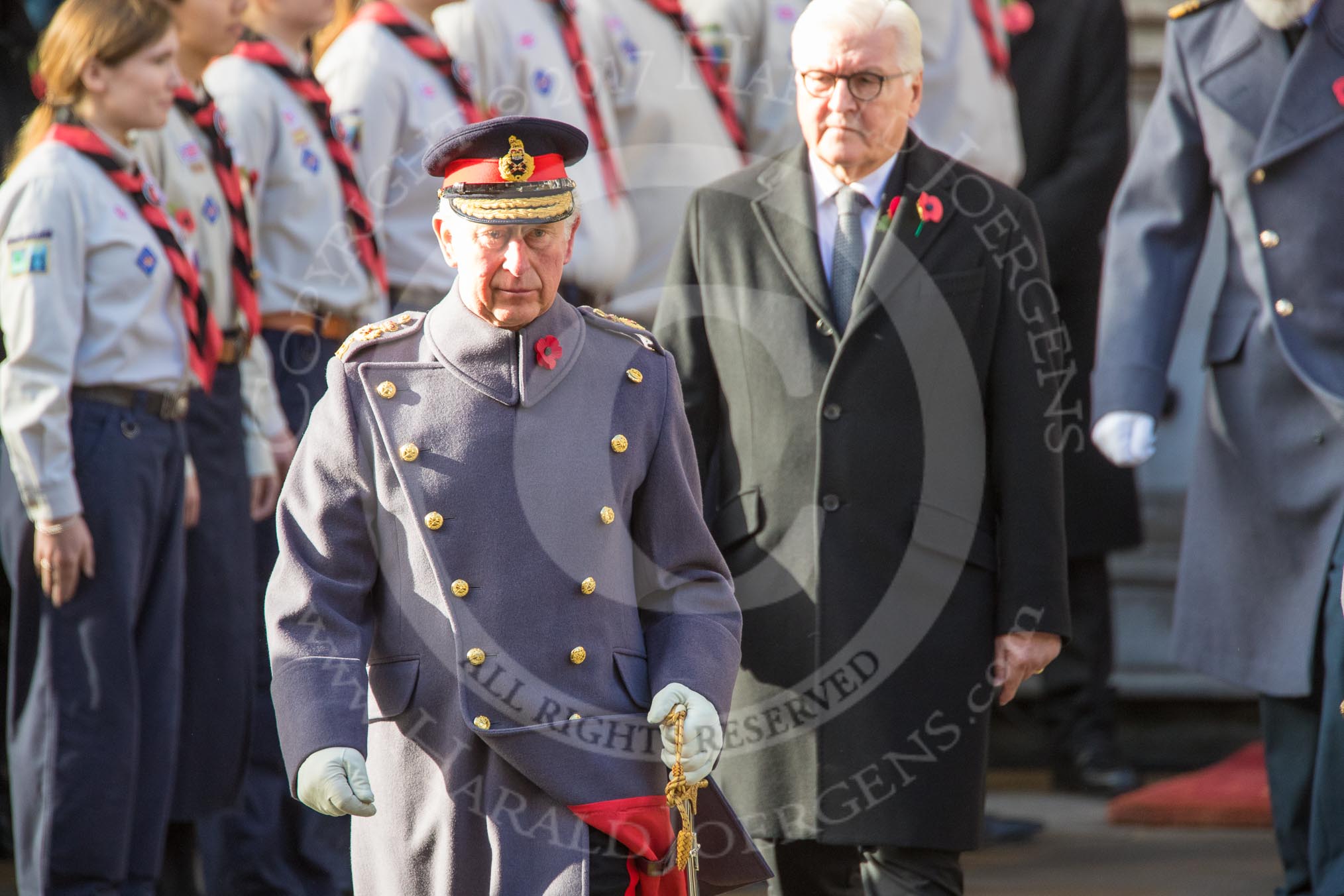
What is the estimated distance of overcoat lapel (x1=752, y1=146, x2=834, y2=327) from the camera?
13.4 ft

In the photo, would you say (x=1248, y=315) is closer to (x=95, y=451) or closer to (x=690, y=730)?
(x=690, y=730)

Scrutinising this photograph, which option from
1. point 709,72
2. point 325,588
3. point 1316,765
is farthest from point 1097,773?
point 325,588

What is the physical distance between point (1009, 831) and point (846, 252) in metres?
2.41

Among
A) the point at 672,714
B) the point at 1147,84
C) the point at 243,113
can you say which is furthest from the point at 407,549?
the point at 1147,84

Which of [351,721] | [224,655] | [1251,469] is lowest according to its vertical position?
[224,655]

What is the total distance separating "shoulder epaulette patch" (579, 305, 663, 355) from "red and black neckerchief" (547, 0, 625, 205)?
2277mm

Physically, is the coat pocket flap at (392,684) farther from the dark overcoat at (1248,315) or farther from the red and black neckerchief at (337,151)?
the red and black neckerchief at (337,151)

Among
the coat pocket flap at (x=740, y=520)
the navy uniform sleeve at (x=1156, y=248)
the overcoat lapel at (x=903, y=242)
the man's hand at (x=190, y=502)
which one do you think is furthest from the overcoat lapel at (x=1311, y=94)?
the man's hand at (x=190, y=502)

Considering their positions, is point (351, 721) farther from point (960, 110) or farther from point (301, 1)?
point (960, 110)

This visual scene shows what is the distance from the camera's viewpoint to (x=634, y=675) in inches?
127

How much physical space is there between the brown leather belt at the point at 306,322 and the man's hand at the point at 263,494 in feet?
1.24

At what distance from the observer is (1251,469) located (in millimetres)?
4660

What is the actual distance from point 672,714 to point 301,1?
302cm

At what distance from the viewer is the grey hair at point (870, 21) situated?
13.1ft
